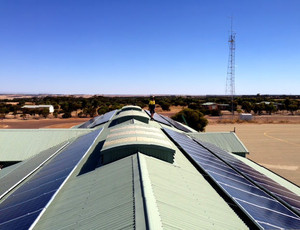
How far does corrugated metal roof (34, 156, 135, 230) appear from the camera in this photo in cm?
515

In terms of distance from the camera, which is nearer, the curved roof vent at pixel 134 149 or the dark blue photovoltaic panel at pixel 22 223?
the dark blue photovoltaic panel at pixel 22 223

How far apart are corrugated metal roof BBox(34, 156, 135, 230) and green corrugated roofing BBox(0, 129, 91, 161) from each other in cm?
1235

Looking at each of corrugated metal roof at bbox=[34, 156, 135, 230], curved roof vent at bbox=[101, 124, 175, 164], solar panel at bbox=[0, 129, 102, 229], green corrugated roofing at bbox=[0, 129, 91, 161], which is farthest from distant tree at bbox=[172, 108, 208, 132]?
corrugated metal roof at bbox=[34, 156, 135, 230]

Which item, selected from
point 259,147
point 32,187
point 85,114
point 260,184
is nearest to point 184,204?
point 260,184

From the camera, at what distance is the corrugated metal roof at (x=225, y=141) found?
20.8m

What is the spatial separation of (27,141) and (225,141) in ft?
61.5

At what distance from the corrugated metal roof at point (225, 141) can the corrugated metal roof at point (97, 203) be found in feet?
48.0

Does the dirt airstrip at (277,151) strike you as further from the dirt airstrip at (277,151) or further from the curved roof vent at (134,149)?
the curved roof vent at (134,149)

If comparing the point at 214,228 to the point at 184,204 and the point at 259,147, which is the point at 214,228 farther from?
the point at 259,147

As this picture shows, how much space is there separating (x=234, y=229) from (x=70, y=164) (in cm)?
758

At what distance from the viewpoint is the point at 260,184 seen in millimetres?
9766

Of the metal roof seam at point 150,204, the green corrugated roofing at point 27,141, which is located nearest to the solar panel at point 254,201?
the metal roof seam at point 150,204

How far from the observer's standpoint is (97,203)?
6.24 meters

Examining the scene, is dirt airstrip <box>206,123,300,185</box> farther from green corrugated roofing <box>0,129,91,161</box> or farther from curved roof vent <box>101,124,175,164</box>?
green corrugated roofing <box>0,129,91,161</box>
